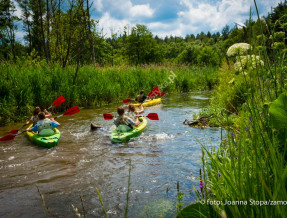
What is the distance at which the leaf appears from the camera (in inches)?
53.4

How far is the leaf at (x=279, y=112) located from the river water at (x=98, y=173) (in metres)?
0.59

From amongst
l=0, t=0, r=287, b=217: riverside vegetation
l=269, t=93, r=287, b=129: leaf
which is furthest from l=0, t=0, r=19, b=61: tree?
l=269, t=93, r=287, b=129: leaf

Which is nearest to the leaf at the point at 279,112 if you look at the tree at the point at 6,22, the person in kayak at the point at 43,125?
the person in kayak at the point at 43,125

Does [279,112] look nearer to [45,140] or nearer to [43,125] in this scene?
[45,140]

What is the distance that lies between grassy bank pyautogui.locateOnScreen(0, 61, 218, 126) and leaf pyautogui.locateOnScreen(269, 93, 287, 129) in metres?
8.08

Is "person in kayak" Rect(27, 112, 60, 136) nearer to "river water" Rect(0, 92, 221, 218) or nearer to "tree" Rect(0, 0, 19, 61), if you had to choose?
"river water" Rect(0, 92, 221, 218)

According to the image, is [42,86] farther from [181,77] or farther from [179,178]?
[181,77]

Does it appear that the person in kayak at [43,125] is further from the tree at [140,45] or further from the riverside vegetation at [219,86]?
the tree at [140,45]

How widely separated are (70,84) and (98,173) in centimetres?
693

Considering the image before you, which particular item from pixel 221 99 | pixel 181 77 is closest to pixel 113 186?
pixel 221 99

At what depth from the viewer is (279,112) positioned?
1390 millimetres

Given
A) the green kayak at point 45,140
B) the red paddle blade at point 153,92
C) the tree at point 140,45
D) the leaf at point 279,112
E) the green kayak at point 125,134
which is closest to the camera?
the leaf at point 279,112

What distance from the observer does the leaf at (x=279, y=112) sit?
136cm

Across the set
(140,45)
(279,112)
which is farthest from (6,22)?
(279,112)
